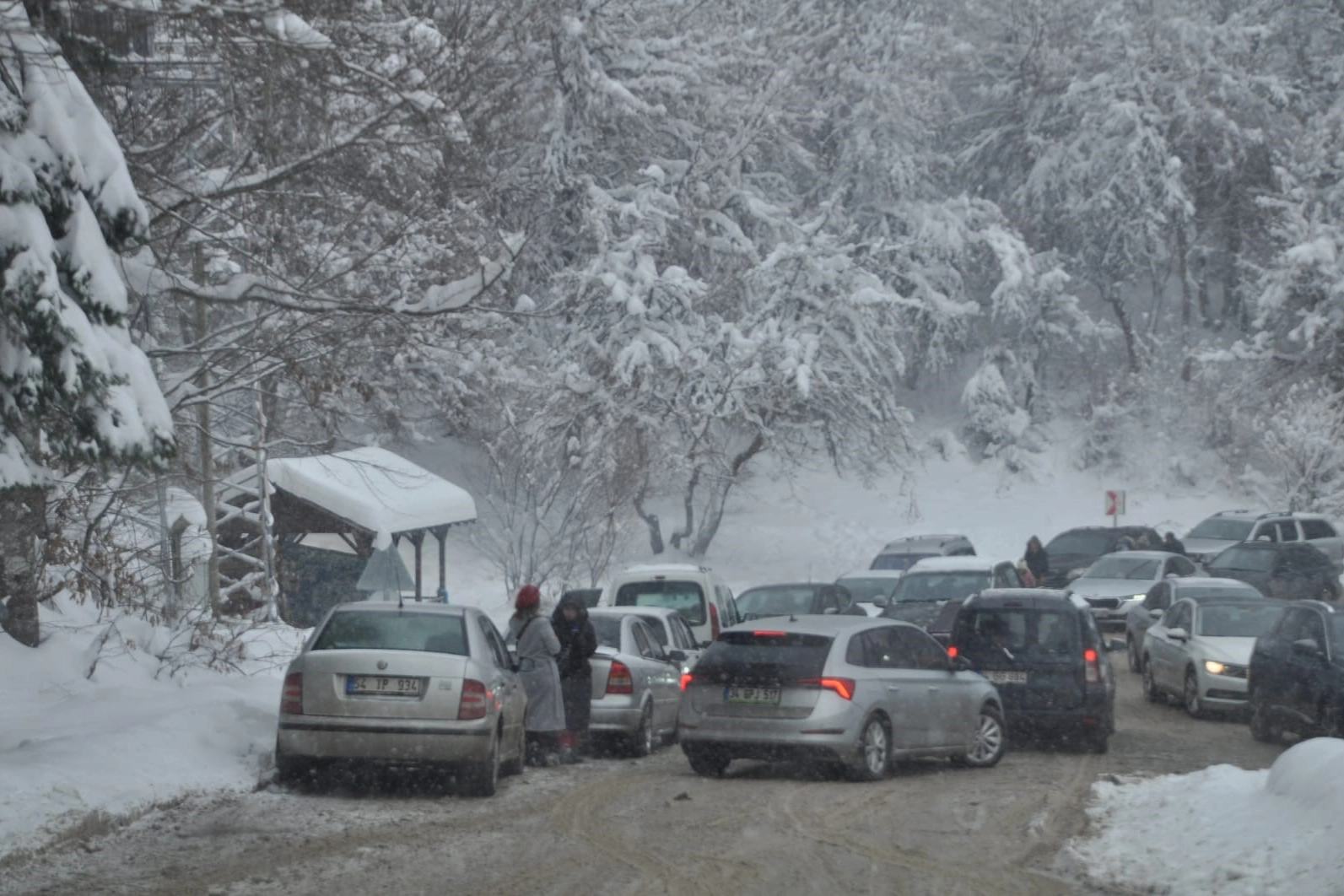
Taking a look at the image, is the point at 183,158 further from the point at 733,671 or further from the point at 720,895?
the point at 720,895

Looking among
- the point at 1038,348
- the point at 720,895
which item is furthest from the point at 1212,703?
the point at 1038,348

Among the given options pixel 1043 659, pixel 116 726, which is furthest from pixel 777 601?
pixel 116 726

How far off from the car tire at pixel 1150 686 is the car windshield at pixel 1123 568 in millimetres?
10113

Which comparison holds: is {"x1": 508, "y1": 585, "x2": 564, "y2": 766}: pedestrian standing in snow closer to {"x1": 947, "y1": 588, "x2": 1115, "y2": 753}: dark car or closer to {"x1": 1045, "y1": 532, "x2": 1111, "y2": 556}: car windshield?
{"x1": 947, "y1": 588, "x2": 1115, "y2": 753}: dark car

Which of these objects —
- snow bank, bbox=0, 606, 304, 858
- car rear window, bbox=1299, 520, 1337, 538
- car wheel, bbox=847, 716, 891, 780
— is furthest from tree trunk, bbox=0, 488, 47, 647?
car rear window, bbox=1299, 520, 1337, 538

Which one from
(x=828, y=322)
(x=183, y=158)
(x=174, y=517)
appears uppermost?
(x=828, y=322)

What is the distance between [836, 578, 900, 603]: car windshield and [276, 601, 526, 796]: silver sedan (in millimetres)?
17253

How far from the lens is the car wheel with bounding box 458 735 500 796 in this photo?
493 inches

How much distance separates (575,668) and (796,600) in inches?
388

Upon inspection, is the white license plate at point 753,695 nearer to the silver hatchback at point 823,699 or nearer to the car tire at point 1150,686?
the silver hatchback at point 823,699

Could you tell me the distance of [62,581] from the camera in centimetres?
1523

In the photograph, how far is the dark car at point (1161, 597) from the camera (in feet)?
79.5

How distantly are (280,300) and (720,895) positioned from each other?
5.37 metres

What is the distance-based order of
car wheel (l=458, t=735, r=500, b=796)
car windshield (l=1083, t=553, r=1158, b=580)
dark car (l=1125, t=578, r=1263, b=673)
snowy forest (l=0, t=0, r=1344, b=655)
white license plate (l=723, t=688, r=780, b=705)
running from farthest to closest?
car windshield (l=1083, t=553, r=1158, b=580) < dark car (l=1125, t=578, r=1263, b=673) < white license plate (l=723, t=688, r=780, b=705) < car wheel (l=458, t=735, r=500, b=796) < snowy forest (l=0, t=0, r=1344, b=655)
